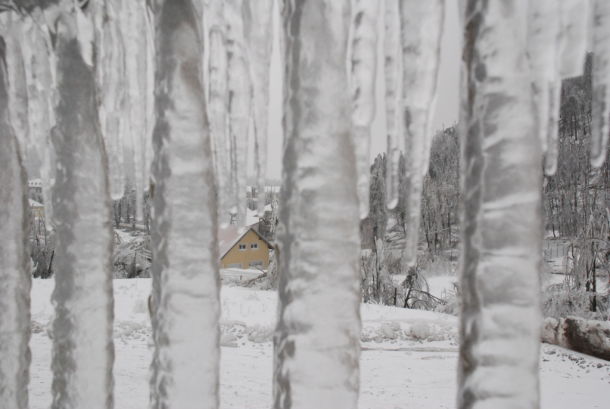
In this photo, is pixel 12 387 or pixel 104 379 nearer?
pixel 104 379

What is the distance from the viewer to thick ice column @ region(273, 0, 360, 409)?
2.81 ft

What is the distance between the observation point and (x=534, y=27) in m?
0.81

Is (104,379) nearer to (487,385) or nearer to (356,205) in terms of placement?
(356,205)

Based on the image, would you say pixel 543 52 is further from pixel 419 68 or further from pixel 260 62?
pixel 260 62

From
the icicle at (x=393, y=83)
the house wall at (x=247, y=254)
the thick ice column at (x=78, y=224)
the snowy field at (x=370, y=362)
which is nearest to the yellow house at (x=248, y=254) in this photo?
the house wall at (x=247, y=254)

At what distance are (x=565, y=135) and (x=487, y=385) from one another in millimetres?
17389

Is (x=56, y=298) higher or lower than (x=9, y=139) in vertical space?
lower

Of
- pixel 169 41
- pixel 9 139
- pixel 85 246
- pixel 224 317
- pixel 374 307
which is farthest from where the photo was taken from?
pixel 374 307

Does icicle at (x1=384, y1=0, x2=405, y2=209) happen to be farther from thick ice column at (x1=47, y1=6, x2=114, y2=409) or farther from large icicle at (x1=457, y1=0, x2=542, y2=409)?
thick ice column at (x1=47, y1=6, x2=114, y2=409)

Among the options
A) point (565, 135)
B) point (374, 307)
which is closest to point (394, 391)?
point (374, 307)

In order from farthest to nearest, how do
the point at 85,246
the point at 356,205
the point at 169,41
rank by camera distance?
the point at 85,246 → the point at 169,41 → the point at 356,205

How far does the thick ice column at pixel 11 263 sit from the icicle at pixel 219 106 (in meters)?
0.67

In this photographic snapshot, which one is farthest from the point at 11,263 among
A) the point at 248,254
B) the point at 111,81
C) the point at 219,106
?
the point at 248,254

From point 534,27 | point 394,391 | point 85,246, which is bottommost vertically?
point 394,391
